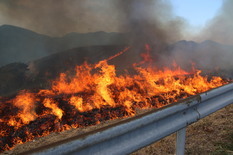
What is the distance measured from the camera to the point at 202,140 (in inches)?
117

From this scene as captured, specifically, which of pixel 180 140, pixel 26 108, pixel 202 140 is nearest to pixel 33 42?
pixel 26 108

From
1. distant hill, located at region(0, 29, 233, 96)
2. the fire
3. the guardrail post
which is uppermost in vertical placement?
distant hill, located at region(0, 29, 233, 96)

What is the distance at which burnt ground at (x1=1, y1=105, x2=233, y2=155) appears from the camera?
8.88 feet

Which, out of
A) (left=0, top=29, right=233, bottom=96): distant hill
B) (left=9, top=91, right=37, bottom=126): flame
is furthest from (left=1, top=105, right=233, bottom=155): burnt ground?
(left=0, top=29, right=233, bottom=96): distant hill

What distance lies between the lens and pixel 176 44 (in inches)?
498

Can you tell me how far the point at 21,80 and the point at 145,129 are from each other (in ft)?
28.0

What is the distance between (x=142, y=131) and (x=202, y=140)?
1903 millimetres

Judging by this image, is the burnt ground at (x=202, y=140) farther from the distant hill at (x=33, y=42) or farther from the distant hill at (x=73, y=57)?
the distant hill at (x=33, y=42)

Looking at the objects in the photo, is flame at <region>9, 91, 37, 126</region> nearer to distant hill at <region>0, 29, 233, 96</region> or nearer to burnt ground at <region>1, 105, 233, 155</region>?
burnt ground at <region>1, 105, 233, 155</region>

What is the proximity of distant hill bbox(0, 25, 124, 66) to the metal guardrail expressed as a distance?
1098cm

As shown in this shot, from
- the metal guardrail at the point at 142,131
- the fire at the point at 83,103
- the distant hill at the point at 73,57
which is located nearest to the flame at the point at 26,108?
the fire at the point at 83,103

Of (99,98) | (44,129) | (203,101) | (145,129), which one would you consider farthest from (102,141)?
(99,98)

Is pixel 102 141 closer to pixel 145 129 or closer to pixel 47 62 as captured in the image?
pixel 145 129

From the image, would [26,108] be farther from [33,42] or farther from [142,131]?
[33,42]
